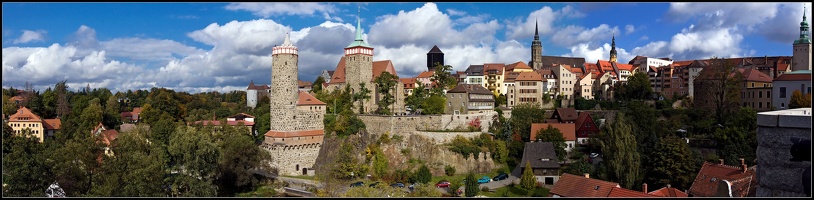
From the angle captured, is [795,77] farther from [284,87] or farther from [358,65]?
[284,87]

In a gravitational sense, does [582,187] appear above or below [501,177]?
above

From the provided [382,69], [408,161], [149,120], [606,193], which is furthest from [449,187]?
[149,120]

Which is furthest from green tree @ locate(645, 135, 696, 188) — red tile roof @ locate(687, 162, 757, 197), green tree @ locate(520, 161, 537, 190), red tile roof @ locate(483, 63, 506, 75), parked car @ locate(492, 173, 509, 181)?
red tile roof @ locate(483, 63, 506, 75)

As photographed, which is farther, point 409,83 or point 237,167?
point 409,83

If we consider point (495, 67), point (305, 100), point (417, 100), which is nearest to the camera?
point (305, 100)

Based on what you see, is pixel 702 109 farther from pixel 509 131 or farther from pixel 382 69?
pixel 382 69

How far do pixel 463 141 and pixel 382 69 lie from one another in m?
14.2

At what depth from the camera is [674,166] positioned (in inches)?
1077

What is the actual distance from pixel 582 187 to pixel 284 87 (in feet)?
71.7

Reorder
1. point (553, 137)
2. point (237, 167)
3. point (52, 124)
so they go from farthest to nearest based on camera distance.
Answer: point (52, 124) < point (553, 137) < point (237, 167)

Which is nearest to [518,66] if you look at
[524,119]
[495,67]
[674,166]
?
[495,67]

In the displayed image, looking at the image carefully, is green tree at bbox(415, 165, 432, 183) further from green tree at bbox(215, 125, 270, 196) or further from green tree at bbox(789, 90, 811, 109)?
green tree at bbox(789, 90, 811, 109)

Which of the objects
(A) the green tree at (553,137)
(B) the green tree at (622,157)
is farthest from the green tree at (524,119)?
(B) the green tree at (622,157)

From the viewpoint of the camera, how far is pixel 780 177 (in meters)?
6.36
